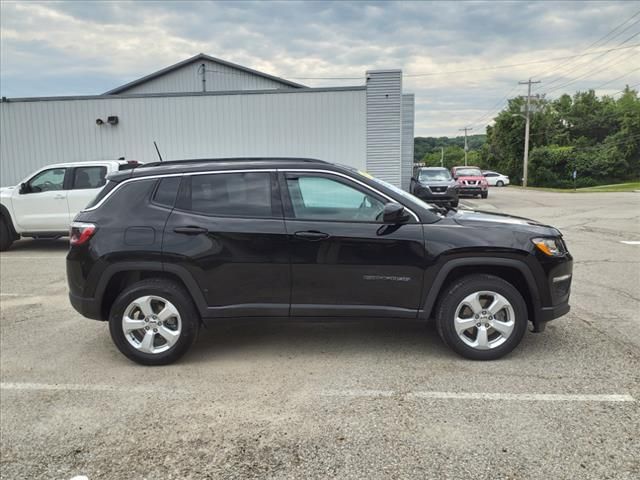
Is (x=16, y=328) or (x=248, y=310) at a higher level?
(x=248, y=310)

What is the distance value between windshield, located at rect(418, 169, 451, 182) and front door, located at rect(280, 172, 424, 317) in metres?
16.3

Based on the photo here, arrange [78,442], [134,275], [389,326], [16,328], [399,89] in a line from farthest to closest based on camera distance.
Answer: [399,89] → [16,328] → [389,326] → [134,275] → [78,442]

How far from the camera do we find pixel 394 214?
4.09 m

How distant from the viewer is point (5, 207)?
10.5 meters

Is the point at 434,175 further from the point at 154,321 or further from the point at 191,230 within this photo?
the point at 154,321

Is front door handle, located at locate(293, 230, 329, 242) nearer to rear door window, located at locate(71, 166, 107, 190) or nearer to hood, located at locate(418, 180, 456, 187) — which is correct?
rear door window, located at locate(71, 166, 107, 190)

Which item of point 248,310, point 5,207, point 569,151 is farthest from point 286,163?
point 569,151

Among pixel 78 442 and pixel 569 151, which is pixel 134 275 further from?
pixel 569 151

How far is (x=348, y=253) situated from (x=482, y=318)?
1.26 meters

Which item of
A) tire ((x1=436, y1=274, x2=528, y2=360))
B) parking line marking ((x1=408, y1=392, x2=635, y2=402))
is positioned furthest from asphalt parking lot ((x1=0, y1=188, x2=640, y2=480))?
tire ((x1=436, y1=274, x2=528, y2=360))

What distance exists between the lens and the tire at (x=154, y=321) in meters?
4.28

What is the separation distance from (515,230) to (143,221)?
3177 millimetres

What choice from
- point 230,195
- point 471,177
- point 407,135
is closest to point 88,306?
point 230,195

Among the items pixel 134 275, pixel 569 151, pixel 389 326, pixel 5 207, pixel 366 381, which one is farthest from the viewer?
pixel 569 151
